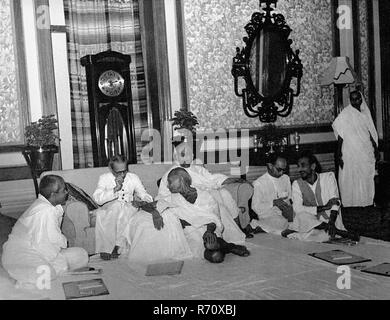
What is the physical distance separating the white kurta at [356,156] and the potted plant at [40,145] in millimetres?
3681

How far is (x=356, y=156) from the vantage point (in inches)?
272

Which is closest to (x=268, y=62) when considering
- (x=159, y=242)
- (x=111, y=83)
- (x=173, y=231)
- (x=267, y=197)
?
(x=111, y=83)

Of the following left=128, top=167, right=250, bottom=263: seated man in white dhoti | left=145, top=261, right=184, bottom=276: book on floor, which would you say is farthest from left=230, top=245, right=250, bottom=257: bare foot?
left=145, top=261, right=184, bottom=276: book on floor

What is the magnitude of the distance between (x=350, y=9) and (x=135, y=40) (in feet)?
12.0

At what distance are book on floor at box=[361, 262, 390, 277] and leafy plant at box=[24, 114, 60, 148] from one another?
368 centimetres

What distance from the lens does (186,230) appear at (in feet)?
14.9

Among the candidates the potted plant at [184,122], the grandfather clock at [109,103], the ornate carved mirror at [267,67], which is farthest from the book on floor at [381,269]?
the ornate carved mirror at [267,67]

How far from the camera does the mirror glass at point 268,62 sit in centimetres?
752

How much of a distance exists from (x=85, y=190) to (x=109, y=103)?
1339 mm

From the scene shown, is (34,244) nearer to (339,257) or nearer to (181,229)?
(181,229)

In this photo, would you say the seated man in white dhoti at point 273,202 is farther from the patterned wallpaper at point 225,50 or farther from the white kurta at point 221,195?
the patterned wallpaper at point 225,50

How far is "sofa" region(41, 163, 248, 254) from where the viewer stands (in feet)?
15.3
